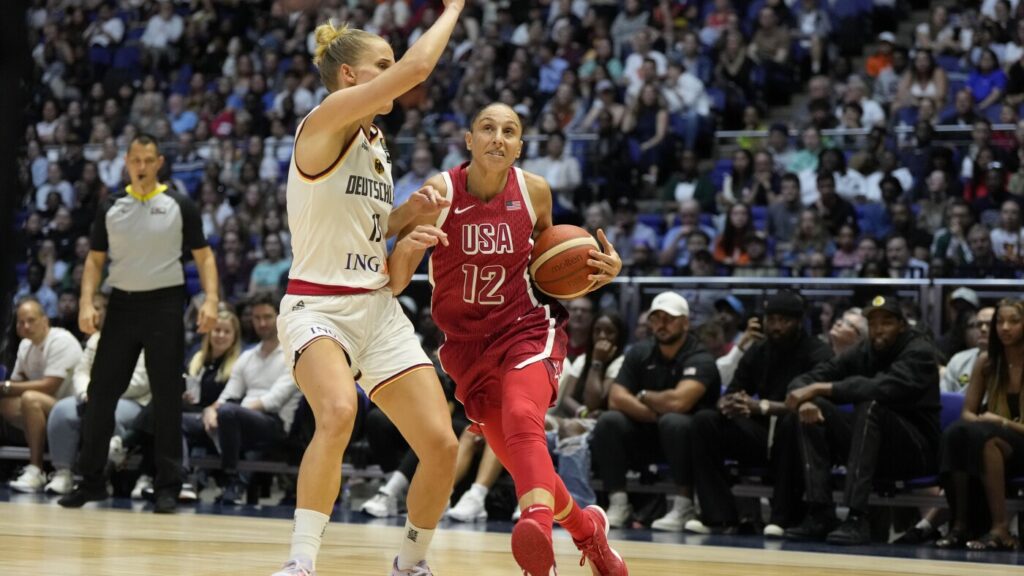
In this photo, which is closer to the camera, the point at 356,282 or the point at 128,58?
the point at 356,282

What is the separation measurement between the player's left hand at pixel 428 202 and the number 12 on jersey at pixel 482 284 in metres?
0.26

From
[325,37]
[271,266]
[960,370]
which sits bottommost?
[960,370]

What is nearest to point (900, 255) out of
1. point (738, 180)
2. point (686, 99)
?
point (738, 180)

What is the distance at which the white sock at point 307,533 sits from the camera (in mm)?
3666

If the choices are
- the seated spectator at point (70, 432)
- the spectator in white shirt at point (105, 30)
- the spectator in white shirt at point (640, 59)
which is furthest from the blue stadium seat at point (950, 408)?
the spectator in white shirt at point (105, 30)

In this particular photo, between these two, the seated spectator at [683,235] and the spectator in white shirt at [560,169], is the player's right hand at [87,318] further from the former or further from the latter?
the spectator in white shirt at [560,169]

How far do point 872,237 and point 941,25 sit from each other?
395 centimetres

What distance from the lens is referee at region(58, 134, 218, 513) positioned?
749 cm

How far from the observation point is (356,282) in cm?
400

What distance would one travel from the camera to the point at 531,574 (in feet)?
12.1

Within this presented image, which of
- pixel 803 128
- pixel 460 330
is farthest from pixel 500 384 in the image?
pixel 803 128

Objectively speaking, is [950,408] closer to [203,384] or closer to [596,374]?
[596,374]

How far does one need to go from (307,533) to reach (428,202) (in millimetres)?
1082

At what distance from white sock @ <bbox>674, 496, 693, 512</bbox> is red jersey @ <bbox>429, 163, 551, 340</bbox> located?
3686 mm
